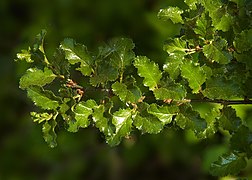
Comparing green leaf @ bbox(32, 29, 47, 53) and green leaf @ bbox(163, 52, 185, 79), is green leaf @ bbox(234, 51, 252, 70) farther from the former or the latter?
green leaf @ bbox(32, 29, 47, 53)

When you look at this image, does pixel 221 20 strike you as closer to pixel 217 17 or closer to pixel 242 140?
pixel 217 17

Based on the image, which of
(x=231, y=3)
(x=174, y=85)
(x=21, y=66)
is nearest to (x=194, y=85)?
(x=174, y=85)

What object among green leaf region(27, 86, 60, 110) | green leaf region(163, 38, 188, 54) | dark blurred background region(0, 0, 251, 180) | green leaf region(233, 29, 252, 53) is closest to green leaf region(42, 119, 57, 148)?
green leaf region(27, 86, 60, 110)

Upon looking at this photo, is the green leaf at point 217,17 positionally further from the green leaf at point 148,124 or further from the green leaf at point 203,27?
the green leaf at point 148,124

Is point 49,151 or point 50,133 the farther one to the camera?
point 49,151

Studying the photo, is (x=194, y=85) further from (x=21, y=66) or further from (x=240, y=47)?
(x=21, y=66)

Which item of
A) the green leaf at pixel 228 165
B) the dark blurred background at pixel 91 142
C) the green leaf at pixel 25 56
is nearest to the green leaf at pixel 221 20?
the green leaf at pixel 228 165

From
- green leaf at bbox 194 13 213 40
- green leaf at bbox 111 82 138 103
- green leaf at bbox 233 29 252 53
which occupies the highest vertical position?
green leaf at bbox 194 13 213 40
